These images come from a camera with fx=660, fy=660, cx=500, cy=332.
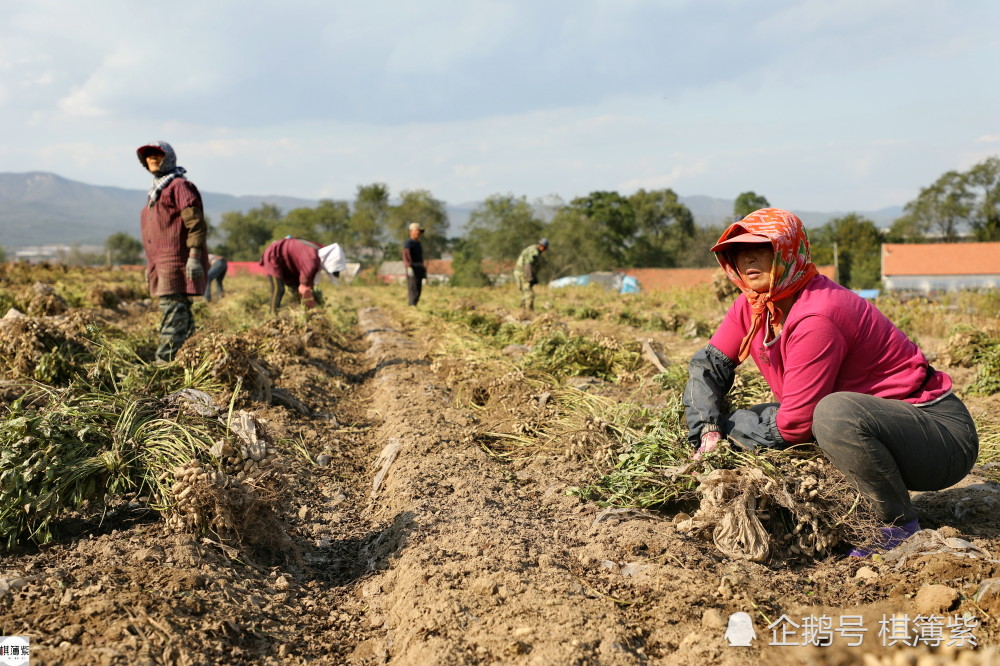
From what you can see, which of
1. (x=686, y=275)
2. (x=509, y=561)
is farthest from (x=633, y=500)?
(x=686, y=275)

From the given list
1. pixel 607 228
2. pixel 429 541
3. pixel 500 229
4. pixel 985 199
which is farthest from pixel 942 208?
pixel 429 541

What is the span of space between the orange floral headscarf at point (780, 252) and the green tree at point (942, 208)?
81979 mm

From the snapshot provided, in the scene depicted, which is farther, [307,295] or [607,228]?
[607,228]

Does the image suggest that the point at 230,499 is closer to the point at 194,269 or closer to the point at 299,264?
the point at 194,269

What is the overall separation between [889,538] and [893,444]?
0.39 m

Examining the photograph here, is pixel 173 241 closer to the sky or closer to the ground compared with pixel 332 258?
closer to the sky

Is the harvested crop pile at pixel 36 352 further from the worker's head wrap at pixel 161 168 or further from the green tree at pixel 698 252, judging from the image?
the green tree at pixel 698 252

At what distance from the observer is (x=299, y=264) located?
8.21 metres

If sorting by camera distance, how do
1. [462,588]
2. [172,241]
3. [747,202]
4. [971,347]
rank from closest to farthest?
[462,588]
[172,241]
[971,347]
[747,202]

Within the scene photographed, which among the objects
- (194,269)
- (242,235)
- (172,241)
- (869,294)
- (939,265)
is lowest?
(869,294)

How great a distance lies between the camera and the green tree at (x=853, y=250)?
2237 inches

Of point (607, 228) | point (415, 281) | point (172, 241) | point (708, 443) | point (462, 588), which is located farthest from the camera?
point (607, 228)

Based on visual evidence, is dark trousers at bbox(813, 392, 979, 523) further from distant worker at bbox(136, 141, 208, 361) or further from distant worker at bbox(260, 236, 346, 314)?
distant worker at bbox(260, 236, 346, 314)

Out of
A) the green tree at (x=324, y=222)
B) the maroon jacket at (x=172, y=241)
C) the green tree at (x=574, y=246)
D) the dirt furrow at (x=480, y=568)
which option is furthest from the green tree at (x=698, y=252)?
the dirt furrow at (x=480, y=568)
